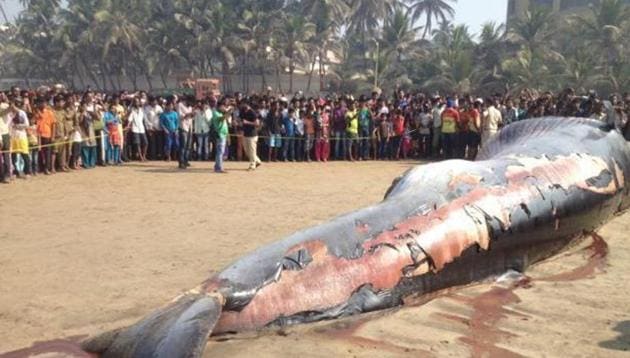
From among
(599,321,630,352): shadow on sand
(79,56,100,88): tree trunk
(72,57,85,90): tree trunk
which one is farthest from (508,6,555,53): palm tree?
(599,321,630,352): shadow on sand

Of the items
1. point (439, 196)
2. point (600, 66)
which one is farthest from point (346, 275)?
point (600, 66)

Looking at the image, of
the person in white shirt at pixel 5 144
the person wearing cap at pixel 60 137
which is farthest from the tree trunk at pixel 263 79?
the person in white shirt at pixel 5 144

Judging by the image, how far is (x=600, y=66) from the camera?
34.7m

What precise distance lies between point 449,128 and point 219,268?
11.7 m

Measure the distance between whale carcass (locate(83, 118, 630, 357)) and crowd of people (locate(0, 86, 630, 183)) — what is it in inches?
258

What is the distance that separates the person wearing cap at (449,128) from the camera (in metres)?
16.7

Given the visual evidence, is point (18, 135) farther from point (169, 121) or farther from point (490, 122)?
point (490, 122)

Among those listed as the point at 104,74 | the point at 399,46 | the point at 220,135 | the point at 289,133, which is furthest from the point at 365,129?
the point at 104,74

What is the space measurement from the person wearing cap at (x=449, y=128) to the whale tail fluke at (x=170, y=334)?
13.6 metres

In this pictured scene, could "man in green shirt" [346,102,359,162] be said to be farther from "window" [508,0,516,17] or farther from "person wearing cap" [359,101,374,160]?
"window" [508,0,516,17]

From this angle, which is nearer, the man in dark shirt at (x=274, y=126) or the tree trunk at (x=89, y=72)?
the man in dark shirt at (x=274, y=126)

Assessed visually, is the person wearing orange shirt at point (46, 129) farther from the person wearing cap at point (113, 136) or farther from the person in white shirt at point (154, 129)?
the person in white shirt at point (154, 129)

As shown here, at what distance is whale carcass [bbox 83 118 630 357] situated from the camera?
392cm

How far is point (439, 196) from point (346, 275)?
1.31 metres
